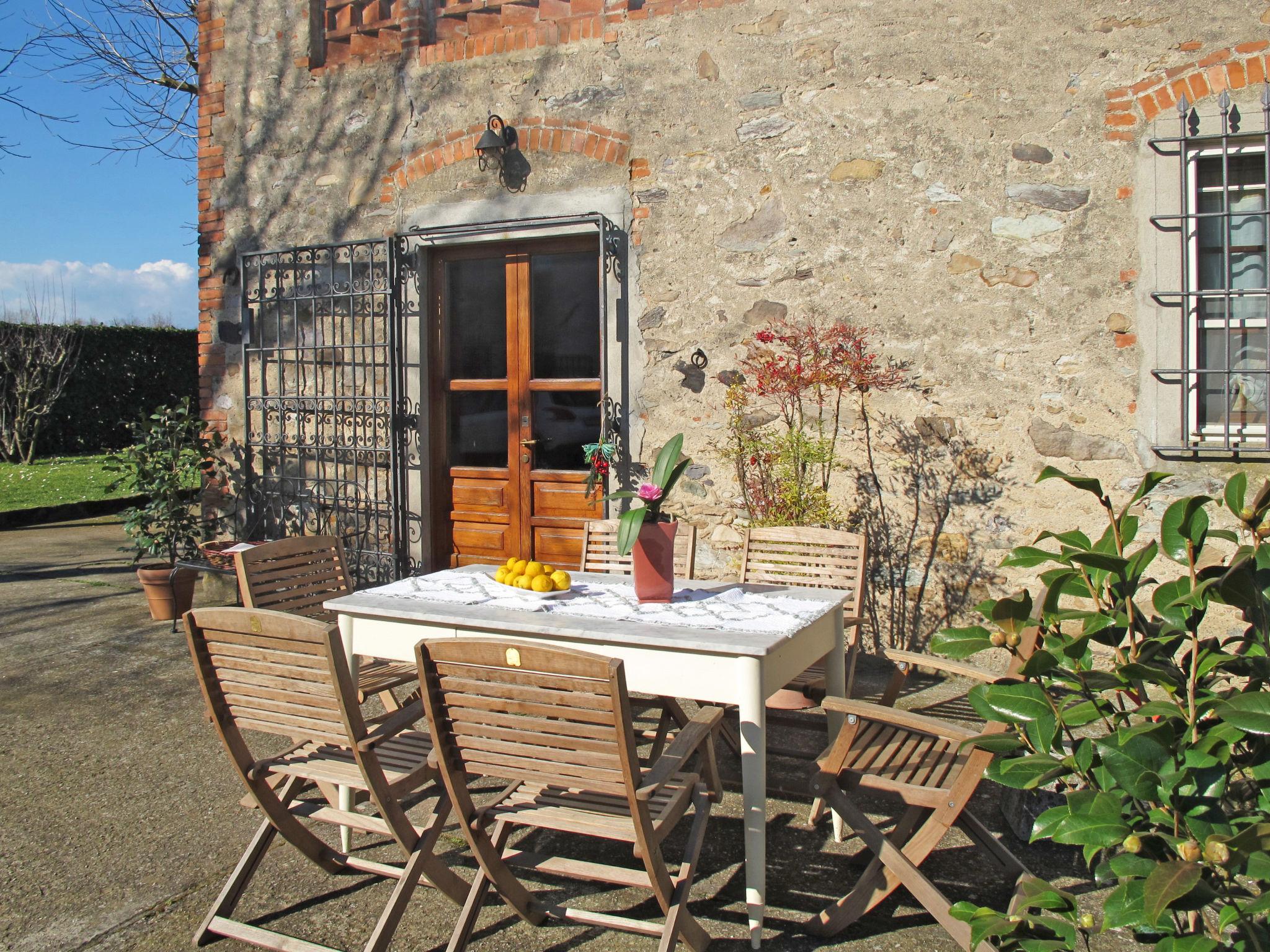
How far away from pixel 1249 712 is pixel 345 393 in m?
5.63

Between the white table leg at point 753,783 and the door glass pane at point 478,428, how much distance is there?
11.5 ft

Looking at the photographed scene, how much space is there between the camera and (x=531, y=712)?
219cm

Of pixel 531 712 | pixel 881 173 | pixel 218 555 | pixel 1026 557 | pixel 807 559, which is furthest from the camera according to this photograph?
pixel 218 555

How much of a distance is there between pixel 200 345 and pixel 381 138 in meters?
1.92

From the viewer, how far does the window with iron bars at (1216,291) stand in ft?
14.3

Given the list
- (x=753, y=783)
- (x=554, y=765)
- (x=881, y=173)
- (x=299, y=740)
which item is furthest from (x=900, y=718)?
(x=881, y=173)

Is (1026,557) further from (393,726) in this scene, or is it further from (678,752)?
(393,726)

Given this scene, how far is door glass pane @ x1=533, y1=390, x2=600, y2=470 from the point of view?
5609 mm

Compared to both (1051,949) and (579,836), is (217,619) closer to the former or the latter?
(579,836)

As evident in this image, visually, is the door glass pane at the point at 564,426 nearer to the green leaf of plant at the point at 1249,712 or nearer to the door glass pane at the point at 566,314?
the door glass pane at the point at 566,314

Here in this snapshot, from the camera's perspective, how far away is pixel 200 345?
6719 millimetres

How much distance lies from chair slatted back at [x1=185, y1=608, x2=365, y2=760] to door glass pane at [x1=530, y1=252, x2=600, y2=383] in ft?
10.9

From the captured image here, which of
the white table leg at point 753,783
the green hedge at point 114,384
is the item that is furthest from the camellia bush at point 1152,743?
the green hedge at point 114,384

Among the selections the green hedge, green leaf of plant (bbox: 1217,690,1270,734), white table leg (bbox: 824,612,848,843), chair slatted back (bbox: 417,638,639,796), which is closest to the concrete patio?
white table leg (bbox: 824,612,848,843)
